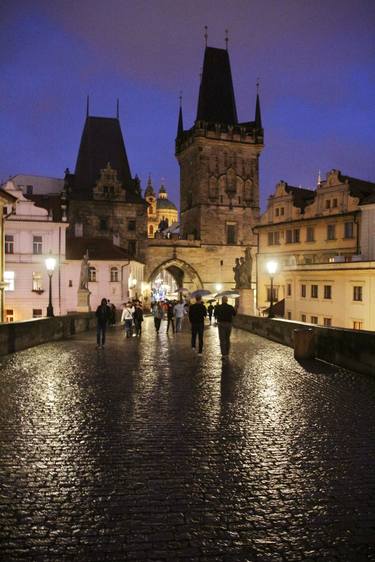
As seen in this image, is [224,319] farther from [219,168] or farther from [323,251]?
[219,168]

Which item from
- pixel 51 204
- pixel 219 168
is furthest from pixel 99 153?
pixel 219 168

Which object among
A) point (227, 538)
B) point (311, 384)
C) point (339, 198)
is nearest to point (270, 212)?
point (339, 198)

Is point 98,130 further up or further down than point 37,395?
further up

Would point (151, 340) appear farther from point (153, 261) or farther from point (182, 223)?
point (182, 223)

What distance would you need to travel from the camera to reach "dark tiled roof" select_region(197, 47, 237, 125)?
6681 centimetres

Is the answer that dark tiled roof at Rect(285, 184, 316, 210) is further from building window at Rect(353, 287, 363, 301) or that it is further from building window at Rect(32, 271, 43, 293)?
building window at Rect(32, 271, 43, 293)

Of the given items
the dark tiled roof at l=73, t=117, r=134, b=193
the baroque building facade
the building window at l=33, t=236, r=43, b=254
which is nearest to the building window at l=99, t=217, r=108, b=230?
the dark tiled roof at l=73, t=117, r=134, b=193

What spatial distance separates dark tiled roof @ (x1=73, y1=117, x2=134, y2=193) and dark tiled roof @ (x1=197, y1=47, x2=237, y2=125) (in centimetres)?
1097

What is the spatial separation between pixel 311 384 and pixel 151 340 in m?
10.8

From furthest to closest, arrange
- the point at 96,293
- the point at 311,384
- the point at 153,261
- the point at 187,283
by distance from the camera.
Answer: the point at 187,283 → the point at 153,261 → the point at 96,293 → the point at 311,384

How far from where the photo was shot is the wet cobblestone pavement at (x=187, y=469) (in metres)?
4.06

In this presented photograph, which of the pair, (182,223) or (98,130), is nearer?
(98,130)

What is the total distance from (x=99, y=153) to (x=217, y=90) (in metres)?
17.3

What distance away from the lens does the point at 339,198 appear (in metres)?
42.8
